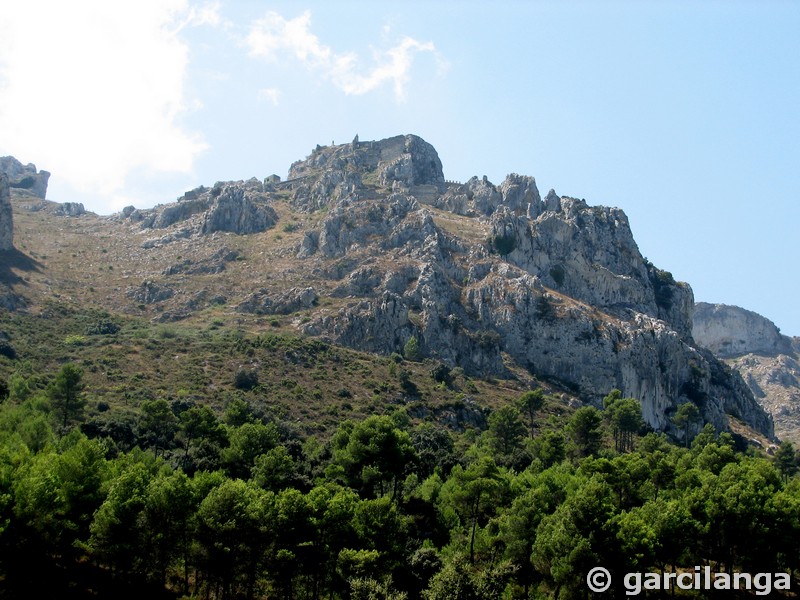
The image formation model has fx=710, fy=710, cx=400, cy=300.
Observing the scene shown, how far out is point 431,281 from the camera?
149 meters

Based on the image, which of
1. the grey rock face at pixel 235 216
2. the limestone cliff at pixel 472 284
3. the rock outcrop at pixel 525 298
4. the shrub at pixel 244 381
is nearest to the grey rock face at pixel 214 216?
the grey rock face at pixel 235 216

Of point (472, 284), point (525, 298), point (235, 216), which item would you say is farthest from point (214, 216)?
point (525, 298)

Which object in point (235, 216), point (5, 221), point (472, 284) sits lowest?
point (472, 284)

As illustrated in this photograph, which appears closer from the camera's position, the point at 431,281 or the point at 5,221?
the point at 431,281

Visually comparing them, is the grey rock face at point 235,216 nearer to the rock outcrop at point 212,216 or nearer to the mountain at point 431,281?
the rock outcrop at point 212,216

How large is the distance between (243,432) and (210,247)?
103 m

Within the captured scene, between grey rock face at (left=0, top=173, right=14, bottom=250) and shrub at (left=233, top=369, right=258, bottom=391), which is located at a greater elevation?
grey rock face at (left=0, top=173, right=14, bottom=250)

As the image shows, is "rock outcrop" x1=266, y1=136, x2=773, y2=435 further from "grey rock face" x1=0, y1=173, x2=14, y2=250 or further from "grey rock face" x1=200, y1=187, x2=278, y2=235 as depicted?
"grey rock face" x1=0, y1=173, x2=14, y2=250

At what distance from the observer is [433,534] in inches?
2509

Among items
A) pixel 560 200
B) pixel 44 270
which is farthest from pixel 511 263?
pixel 44 270

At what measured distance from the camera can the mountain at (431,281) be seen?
5600 inches

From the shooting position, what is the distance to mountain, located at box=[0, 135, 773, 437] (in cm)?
14225

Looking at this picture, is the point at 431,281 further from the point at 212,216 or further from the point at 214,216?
the point at 212,216

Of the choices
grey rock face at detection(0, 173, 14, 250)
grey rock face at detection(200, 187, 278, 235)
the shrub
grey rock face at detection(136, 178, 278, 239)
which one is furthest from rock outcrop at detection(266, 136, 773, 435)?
grey rock face at detection(0, 173, 14, 250)
